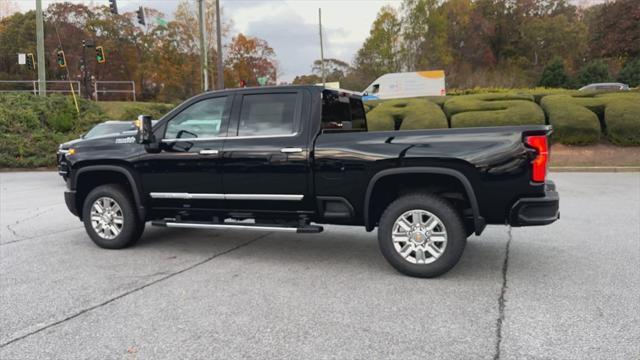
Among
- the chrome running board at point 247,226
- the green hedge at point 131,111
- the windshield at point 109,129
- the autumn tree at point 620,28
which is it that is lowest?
the chrome running board at point 247,226

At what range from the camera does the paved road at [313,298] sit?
126 inches

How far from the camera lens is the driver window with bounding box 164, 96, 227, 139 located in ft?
17.9

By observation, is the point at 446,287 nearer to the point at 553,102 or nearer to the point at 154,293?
the point at 154,293

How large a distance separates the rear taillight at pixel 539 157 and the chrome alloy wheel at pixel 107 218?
4.75 meters

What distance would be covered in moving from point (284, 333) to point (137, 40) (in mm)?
53432

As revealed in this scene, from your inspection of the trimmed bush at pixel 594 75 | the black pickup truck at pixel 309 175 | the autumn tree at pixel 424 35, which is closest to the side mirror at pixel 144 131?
the black pickup truck at pixel 309 175

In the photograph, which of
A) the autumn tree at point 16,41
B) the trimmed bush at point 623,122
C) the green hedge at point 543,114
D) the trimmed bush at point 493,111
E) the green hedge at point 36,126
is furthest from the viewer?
the autumn tree at point 16,41

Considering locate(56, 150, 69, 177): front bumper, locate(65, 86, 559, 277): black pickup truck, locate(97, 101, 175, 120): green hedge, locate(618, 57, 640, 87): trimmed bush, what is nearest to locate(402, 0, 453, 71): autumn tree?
locate(618, 57, 640, 87): trimmed bush

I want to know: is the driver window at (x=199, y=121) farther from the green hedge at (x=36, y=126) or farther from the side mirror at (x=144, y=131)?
the green hedge at (x=36, y=126)

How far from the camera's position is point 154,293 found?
4.29 m

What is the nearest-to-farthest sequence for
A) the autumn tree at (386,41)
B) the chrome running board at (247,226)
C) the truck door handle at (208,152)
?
the chrome running board at (247,226) < the truck door handle at (208,152) < the autumn tree at (386,41)

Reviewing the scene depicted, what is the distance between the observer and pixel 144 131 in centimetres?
551

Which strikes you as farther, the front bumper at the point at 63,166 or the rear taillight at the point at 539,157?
the front bumper at the point at 63,166

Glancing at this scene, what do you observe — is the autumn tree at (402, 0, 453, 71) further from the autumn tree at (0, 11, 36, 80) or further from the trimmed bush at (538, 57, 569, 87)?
the autumn tree at (0, 11, 36, 80)
